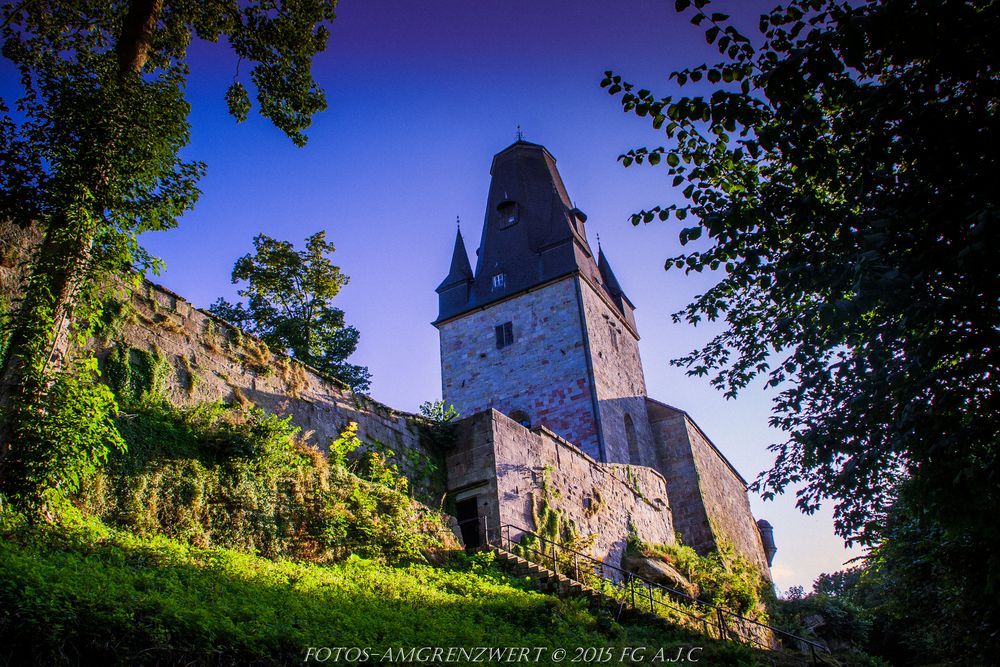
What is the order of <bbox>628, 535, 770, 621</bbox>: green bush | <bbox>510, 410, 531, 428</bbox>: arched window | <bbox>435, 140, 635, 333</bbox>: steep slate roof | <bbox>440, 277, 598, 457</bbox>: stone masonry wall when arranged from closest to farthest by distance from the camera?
<bbox>628, 535, 770, 621</bbox>: green bush → <bbox>440, 277, 598, 457</bbox>: stone masonry wall → <bbox>510, 410, 531, 428</bbox>: arched window → <bbox>435, 140, 635, 333</bbox>: steep slate roof

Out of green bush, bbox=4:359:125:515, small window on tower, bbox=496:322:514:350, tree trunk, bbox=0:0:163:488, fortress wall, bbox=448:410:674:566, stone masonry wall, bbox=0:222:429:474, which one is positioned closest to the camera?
green bush, bbox=4:359:125:515

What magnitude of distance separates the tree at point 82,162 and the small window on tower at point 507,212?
1846 cm

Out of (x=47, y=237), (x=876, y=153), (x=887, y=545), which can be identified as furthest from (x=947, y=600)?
(x=47, y=237)

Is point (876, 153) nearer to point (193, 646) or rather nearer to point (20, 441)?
point (193, 646)

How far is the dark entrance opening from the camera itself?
13883 mm

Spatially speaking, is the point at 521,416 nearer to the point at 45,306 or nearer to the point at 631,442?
the point at 631,442

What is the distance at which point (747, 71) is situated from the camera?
24.2ft

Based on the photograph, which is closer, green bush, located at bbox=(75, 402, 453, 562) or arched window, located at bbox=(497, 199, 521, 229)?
green bush, located at bbox=(75, 402, 453, 562)

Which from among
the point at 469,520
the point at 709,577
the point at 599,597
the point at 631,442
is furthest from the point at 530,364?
the point at 599,597

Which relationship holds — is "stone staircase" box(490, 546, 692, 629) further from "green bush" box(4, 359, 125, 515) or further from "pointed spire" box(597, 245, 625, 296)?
"pointed spire" box(597, 245, 625, 296)

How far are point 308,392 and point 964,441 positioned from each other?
956 cm

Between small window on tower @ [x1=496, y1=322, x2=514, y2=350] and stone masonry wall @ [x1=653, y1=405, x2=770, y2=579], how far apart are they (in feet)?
19.9

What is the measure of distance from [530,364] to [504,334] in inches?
72.7

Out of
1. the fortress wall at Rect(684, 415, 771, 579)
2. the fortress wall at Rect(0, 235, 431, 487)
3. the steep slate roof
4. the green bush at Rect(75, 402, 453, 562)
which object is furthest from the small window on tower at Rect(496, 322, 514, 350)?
the green bush at Rect(75, 402, 453, 562)
